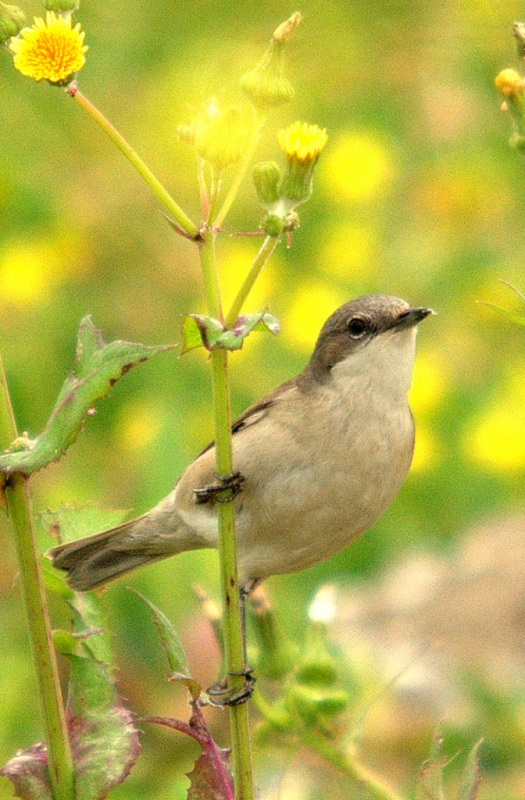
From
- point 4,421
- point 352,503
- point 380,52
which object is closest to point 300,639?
point 352,503

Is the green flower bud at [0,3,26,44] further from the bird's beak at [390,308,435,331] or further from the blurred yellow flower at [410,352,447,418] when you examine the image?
the blurred yellow flower at [410,352,447,418]

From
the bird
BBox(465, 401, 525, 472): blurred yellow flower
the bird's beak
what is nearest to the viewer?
the bird

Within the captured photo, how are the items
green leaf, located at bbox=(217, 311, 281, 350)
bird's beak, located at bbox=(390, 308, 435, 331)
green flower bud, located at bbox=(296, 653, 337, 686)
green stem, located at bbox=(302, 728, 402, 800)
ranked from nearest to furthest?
green leaf, located at bbox=(217, 311, 281, 350) < green stem, located at bbox=(302, 728, 402, 800) < green flower bud, located at bbox=(296, 653, 337, 686) < bird's beak, located at bbox=(390, 308, 435, 331)

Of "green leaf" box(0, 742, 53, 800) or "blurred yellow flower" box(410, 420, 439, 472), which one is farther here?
"blurred yellow flower" box(410, 420, 439, 472)

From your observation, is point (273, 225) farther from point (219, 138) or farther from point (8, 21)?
point (8, 21)

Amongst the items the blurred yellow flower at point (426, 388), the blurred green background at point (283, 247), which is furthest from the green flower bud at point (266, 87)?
the blurred yellow flower at point (426, 388)

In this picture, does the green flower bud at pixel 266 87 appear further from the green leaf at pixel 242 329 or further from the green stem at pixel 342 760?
the green stem at pixel 342 760

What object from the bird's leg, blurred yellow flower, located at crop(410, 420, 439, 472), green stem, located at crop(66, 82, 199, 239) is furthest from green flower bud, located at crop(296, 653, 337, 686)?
blurred yellow flower, located at crop(410, 420, 439, 472)

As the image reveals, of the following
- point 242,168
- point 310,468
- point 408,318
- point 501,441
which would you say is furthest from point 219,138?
point 501,441
